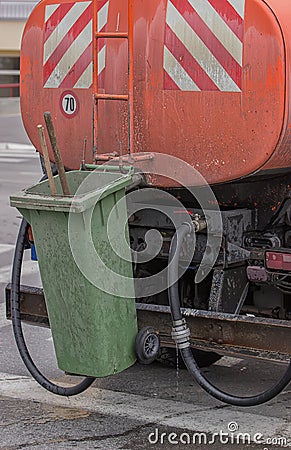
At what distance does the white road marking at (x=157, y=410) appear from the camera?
4602 mm

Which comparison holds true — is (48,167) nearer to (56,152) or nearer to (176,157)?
(56,152)

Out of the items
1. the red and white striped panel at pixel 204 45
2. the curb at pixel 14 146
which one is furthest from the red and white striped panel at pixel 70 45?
the curb at pixel 14 146

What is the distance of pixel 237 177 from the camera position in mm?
4445

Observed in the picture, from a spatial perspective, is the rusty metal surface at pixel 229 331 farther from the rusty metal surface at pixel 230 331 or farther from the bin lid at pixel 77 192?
the bin lid at pixel 77 192

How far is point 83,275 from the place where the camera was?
4184 mm

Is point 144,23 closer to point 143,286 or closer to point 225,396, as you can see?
point 143,286

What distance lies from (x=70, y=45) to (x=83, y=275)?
1.35 m

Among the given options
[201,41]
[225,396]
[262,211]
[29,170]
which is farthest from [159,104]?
[29,170]

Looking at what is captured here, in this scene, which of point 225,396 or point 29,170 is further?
point 29,170

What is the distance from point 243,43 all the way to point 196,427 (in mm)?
1880

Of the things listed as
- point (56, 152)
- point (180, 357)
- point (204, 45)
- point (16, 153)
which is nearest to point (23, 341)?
point (180, 357)

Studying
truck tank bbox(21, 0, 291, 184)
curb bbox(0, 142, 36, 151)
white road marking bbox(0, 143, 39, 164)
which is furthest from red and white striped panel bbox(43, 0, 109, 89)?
curb bbox(0, 142, 36, 151)

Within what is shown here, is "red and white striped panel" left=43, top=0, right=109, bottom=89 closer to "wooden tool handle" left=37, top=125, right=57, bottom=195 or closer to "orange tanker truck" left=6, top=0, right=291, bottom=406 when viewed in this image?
"orange tanker truck" left=6, top=0, right=291, bottom=406

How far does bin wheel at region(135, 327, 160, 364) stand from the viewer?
4453 mm
